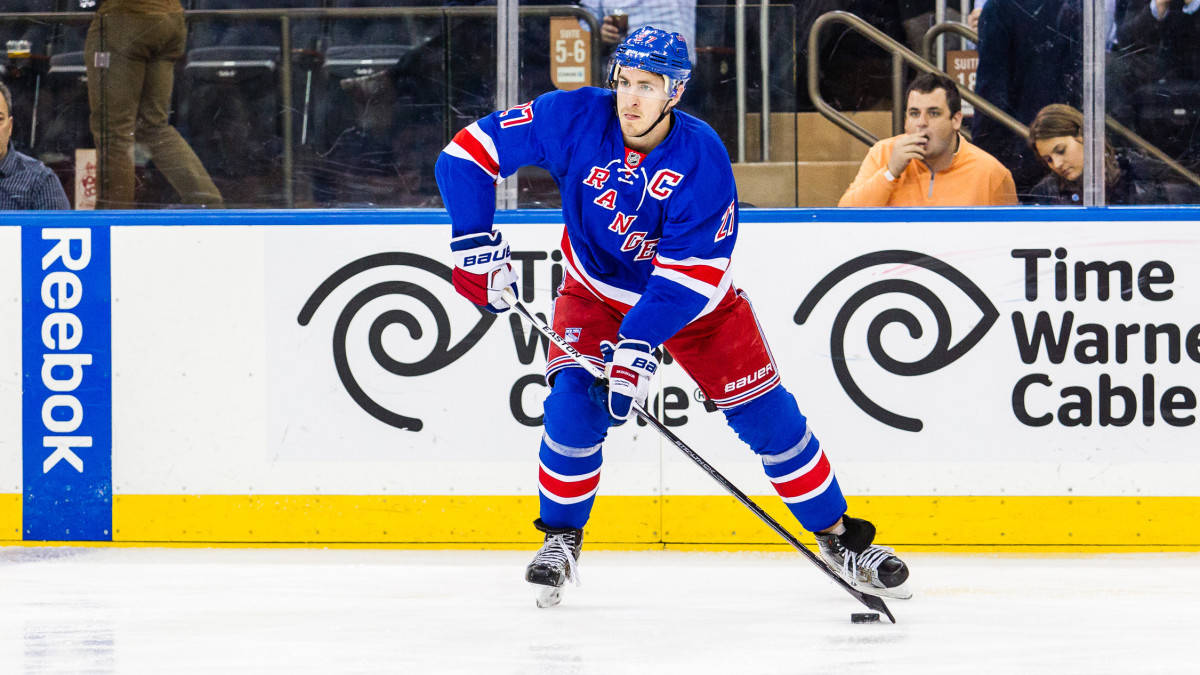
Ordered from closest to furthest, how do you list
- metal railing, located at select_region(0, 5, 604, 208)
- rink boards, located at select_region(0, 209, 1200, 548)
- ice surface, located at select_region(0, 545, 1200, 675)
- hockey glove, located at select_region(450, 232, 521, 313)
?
ice surface, located at select_region(0, 545, 1200, 675)
hockey glove, located at select_region(450, 232, 521, 313)
rink boards, located at select_region(0, 209, 1200, 548)
metal railing, located at select_region(0, 5, 604, 208)

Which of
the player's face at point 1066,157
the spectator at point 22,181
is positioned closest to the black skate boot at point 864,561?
the player's face at point 1066,157

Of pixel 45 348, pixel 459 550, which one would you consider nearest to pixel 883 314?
pixel 459 550

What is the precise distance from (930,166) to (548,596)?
1.59 meters

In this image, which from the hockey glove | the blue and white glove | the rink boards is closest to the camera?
the blue and white glove

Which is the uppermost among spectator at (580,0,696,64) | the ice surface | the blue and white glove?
spectator at (580,0,696,64)

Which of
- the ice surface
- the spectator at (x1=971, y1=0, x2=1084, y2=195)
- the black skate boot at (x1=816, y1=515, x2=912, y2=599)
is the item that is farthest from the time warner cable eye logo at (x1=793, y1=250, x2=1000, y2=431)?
the black skate boot at (x1=816, y1=515, x2=912, y2=599)

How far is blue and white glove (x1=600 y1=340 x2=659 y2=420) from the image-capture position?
2949 mm

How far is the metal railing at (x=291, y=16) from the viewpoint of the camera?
3963mm

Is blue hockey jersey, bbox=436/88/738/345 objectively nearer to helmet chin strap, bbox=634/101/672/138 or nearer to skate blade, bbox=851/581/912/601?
helmet chin strap, bbox=634/101/672/138

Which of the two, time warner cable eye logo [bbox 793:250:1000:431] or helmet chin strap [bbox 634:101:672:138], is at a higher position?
helmet chin strap [bbox 634:101:672:138]

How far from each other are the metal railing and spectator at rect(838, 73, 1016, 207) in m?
0.78

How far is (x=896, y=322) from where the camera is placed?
12.7 ft

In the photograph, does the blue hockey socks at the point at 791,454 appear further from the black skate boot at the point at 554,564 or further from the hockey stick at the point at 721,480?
the black skate boot at the point at 554,564

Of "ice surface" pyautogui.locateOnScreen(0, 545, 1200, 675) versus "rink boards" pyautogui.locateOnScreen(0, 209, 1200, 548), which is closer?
"ice surface" pyautogui.locateOnScreen(0, 545, 1200, 675)
